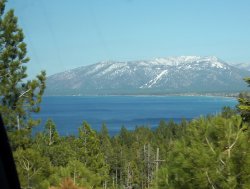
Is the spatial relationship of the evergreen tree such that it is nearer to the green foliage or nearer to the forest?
the forest

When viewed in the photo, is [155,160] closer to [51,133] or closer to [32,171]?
[32,171]

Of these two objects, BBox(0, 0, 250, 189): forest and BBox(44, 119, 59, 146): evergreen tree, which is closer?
BBox(0, 0, 250, 189): forest

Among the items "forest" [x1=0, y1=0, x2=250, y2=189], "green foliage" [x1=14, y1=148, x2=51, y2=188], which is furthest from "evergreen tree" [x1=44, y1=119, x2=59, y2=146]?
"green foliage" [x1=14, y1=148, x2=51, y2=188]

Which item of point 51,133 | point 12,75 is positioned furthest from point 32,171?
point 51,133

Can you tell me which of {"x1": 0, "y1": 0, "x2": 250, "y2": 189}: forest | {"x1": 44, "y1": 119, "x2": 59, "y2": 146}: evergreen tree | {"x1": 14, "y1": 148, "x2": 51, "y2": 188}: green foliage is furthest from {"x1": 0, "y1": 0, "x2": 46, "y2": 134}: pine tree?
{"x1": 44, "y1": 119, "x2": 59, "y2": 146}: evergreen tree

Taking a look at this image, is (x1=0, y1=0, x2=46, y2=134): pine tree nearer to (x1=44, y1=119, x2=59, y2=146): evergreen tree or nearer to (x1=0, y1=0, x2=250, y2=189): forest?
(x1=0, y1=0, x2=250, y2=189): forest

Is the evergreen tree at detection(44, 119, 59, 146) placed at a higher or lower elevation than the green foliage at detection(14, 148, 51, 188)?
lower

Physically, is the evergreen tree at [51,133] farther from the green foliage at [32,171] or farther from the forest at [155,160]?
the green foliage at [32,171]

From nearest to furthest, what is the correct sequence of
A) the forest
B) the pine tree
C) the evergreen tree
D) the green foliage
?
the green foliage → the forest → the pine tree → the evergreen tree

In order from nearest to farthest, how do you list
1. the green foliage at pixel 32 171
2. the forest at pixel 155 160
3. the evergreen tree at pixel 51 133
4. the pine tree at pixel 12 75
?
the green foliage at pixel 32 171, the forest at pixel 155 160, the pine tree at pixel 12 75, the evergreen tree at pixel 51 133

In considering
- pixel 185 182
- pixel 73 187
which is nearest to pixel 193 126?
pixel 185 182

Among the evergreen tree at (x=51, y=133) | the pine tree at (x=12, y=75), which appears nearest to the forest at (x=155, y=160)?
the pine tree at (x=12, y=75)

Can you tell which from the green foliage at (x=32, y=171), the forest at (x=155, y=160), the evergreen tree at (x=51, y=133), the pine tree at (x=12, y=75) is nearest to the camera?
the green foliage at (x=32, y=171)

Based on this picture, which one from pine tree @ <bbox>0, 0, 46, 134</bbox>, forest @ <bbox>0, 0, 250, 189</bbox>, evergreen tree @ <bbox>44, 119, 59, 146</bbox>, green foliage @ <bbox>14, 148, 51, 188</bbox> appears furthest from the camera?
evergreen tree @ <bbox>44, 119, 59, 146</bbox>
